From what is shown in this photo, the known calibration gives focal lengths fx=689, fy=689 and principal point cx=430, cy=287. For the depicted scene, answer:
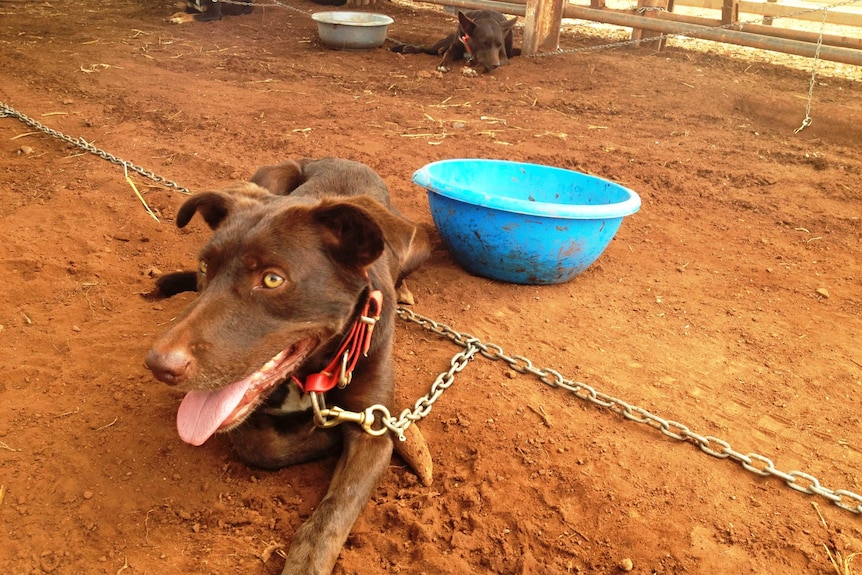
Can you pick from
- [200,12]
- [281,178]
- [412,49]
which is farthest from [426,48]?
[281,178]

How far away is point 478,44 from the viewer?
10188mm

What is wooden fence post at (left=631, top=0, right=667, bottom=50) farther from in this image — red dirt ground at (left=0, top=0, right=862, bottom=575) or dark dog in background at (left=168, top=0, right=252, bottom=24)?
dark dog in background at (left=168, top=0, right=252, bottom=24)

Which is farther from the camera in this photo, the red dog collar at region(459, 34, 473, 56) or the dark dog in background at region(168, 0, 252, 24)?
the dark dog in background at region(168, 0, 252, 24)

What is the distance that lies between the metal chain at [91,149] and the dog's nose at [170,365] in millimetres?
3185

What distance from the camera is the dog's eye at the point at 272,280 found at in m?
2.35

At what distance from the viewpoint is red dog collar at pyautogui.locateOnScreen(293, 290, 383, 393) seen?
8.59ft

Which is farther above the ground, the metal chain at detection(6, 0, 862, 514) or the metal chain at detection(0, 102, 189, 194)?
the metal chain at detection(0, 102, 189, 194)

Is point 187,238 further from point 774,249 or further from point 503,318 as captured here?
point 774,249

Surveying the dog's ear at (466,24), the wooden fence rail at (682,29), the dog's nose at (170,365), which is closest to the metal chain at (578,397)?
the dog's nose at (170,365)

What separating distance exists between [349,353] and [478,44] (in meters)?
8.51

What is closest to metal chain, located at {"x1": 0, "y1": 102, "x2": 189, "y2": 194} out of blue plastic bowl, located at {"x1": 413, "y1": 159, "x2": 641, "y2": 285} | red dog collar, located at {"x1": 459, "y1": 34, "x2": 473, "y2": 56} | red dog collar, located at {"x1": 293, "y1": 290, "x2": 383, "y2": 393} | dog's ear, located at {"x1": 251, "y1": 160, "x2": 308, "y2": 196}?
dog's ear, located at {"x1": 251, "y1": 160, "x2": 308, "y2": 196}

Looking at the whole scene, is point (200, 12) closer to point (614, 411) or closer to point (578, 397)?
point (578, 397)

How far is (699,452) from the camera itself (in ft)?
9.71

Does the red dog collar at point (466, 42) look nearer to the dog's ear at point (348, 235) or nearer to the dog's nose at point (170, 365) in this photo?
the dog's ear at point (348, 235)
